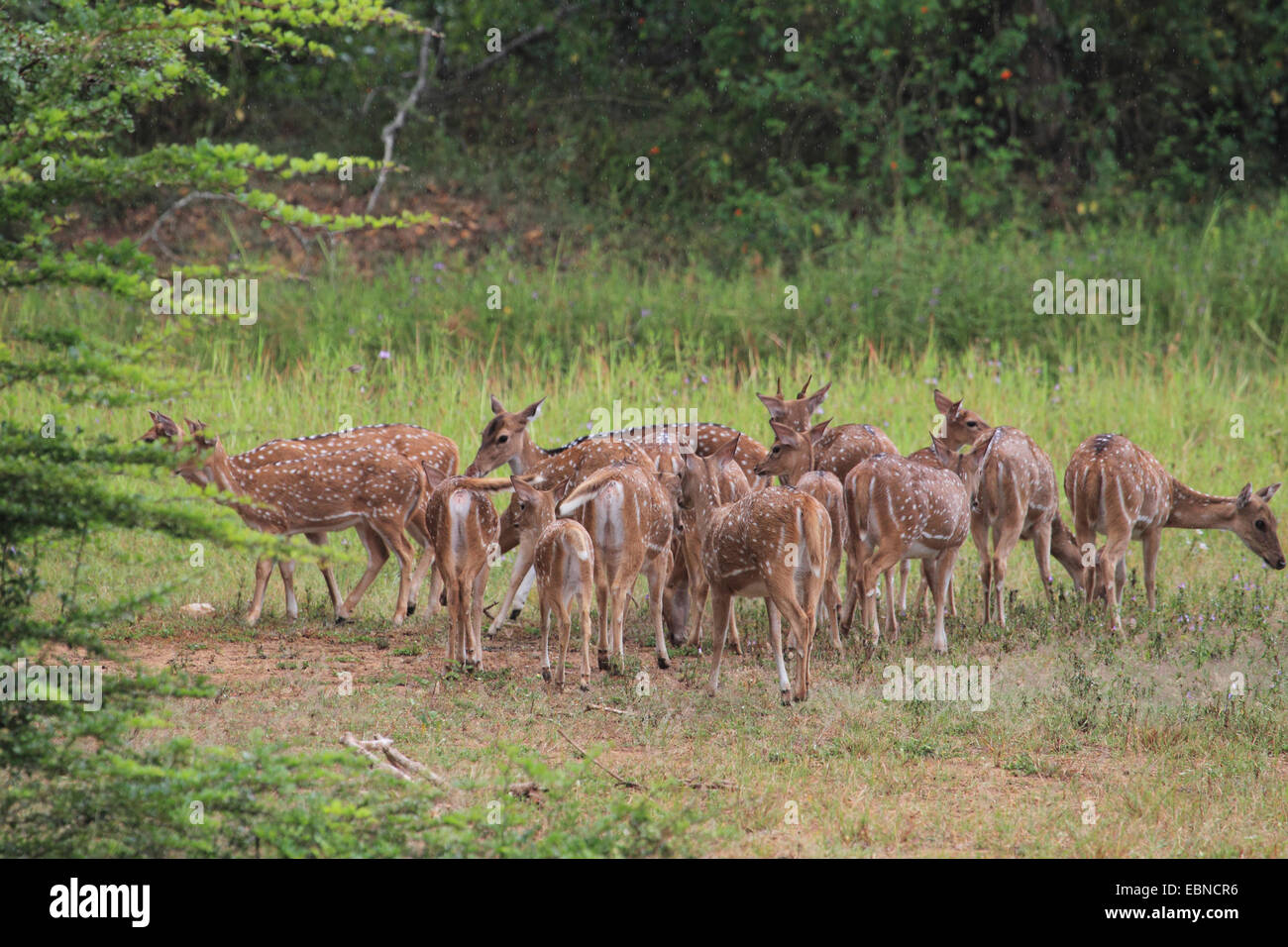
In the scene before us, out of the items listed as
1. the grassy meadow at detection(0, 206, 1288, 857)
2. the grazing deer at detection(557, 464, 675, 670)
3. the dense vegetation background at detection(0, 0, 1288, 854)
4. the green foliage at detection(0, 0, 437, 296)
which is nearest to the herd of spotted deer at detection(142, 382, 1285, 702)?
the grazing deer at detection(557, 464, 675, 670)

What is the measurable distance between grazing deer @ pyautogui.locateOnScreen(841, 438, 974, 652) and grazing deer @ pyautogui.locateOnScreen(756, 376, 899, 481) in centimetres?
90

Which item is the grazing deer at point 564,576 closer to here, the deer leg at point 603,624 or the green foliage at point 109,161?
the deer leg at point 603,624

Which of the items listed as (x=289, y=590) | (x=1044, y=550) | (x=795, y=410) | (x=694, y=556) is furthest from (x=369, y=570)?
(x=1044, y=550)

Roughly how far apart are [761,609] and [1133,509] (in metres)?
2.84

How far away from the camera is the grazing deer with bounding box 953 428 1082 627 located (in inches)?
422

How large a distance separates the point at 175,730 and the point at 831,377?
9.92m

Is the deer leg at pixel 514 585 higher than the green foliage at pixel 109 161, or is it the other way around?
the green foliage at pixel 109 161

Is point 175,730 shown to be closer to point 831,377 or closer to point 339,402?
point 339,402

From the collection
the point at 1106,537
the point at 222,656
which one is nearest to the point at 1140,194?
the point at 1106,537

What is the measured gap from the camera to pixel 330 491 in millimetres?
10500

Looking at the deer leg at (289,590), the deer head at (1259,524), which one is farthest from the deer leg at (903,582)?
the deer leg at (289,590)

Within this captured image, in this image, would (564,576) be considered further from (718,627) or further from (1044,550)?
(1044,550)

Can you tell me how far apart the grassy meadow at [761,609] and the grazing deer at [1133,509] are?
0.33m

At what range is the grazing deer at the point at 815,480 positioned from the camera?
9.91 m
